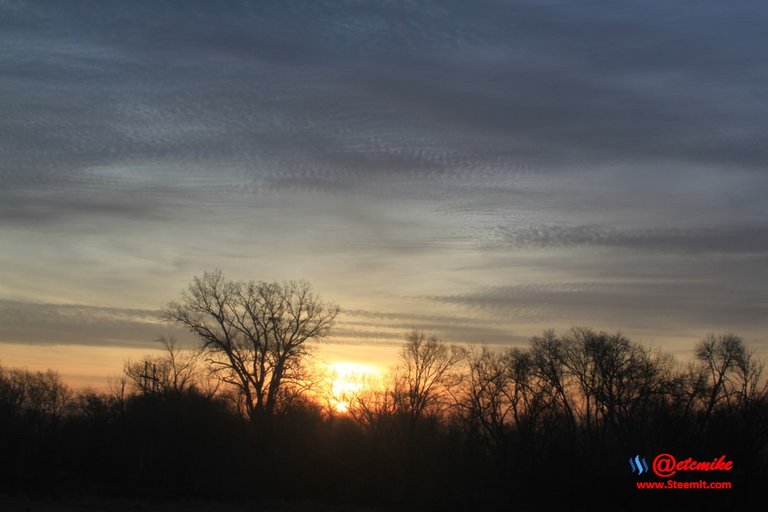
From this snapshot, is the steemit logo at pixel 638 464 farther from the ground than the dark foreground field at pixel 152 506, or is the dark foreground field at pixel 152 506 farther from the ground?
the steemit logo at pixel 638 464

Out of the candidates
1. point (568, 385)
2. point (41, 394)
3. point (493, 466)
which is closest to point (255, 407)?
point (493, 466)

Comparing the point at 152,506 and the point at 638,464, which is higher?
the point at 638,464

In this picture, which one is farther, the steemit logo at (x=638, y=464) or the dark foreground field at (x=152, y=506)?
the steemit logo at (x=638, y=464)

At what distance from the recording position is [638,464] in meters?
57.4

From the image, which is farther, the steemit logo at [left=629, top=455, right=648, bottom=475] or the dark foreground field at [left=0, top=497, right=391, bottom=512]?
the steemit logo at [left=629, top=455, right=648, bottom=475]

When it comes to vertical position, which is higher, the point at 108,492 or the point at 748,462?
the point at 748,462

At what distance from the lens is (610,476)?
55.7m

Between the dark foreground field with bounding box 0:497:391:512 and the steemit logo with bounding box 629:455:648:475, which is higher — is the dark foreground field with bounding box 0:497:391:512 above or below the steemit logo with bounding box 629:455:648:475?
below

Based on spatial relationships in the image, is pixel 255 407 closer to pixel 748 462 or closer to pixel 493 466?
pixel 493 466

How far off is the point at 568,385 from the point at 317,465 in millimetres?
31816

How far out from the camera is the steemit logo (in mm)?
55131

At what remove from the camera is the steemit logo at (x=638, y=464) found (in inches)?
2171

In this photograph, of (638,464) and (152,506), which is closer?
(152,506)

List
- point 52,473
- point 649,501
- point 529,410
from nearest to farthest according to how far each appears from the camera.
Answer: point 649,501, point 52,473, point 529,410
